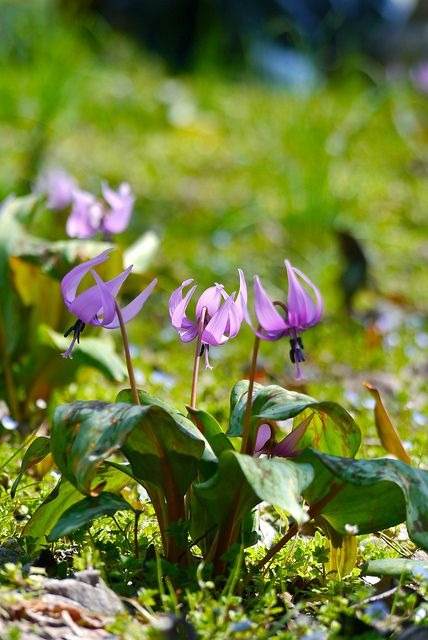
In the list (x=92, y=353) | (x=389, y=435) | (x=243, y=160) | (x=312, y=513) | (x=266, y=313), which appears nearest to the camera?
(x=266, y=313)

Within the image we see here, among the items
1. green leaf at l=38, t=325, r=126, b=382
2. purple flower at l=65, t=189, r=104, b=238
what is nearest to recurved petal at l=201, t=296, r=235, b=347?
purple flower at l=65, t=189, r=104, b=238

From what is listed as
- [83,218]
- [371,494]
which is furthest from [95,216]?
[371,494]

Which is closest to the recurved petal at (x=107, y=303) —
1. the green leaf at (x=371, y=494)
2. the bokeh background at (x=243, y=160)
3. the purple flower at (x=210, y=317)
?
the purple flower at (x=210, y=317)

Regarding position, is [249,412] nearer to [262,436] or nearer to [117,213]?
[262,436]

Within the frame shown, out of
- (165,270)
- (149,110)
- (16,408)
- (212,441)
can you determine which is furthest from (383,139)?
(212,441)

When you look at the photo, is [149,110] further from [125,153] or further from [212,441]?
[212,441]

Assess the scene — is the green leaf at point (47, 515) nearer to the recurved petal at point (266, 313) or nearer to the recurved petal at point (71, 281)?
the recurved petal at point (71, 281)
